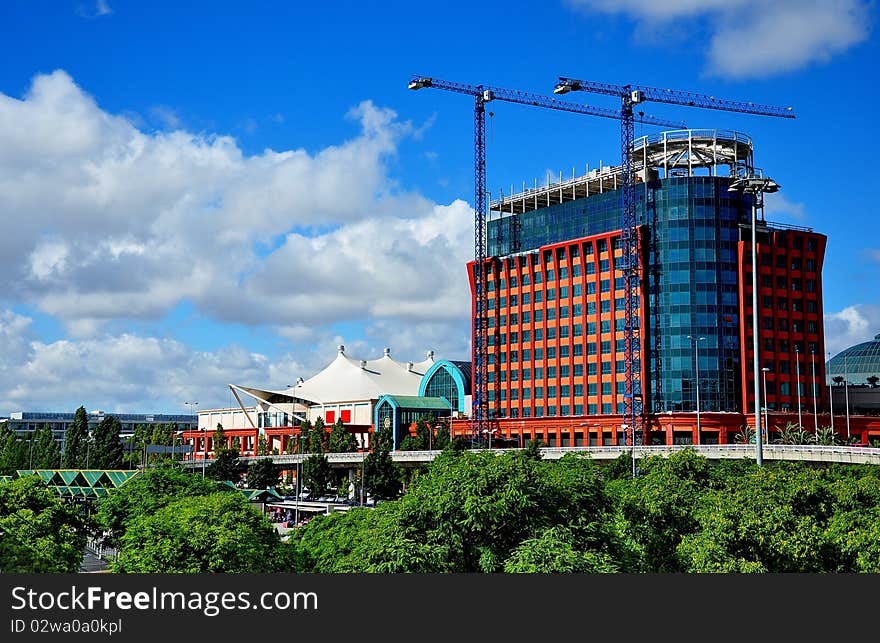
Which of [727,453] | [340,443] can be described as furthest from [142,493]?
[340,443]

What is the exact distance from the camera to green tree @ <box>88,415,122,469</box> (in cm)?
17588

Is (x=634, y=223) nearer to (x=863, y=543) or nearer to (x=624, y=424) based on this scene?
(x=624, y=424)

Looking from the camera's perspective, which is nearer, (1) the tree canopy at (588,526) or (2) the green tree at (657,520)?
(1) the tree canopy at (588,526)

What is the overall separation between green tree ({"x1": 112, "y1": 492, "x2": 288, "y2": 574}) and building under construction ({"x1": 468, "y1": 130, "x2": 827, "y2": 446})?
122 metres

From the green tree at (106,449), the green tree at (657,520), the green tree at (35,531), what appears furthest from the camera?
the green tree at (106,449)

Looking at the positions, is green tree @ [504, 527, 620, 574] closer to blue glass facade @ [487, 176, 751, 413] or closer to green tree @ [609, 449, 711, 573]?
green tree @ [609, 449, 711, 573]

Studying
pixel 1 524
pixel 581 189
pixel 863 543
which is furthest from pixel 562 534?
pixel 581 189

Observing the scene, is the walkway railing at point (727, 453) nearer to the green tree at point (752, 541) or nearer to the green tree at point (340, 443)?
the green tree at point (340, 443)

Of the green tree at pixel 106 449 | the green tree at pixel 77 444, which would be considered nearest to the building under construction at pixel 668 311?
the green tree at pixel 106 449

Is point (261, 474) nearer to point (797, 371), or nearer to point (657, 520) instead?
point (797, 371)

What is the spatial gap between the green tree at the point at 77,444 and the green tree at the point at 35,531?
13408 centimetres

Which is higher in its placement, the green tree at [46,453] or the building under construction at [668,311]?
the building under construction at [668,311]

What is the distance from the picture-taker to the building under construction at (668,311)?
160m

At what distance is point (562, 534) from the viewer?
37219 mm
